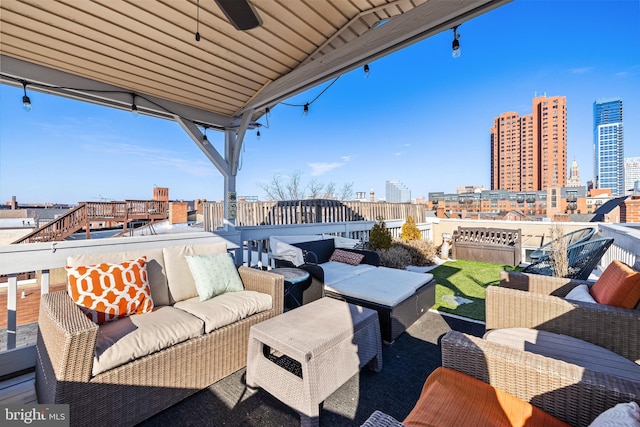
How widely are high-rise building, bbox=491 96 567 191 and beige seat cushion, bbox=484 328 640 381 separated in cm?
4156

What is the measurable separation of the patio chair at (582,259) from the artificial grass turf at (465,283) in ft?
2.71

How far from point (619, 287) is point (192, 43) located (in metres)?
3.84

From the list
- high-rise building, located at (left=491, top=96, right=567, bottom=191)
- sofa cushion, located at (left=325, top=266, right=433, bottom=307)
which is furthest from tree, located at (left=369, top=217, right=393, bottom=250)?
high-rise building, located at (left=491, top=96, right=567, bottom=191)

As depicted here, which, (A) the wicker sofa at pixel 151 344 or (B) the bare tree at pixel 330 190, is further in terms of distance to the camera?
(B) the bare tree at pixel 330 190

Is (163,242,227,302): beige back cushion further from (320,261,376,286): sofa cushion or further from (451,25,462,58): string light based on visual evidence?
(451,25,462,58): string light

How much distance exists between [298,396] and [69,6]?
10.3 feet

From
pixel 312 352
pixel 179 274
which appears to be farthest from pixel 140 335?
pixel 312 352

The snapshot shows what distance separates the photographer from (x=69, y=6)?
199cm

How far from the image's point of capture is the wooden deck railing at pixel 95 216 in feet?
→ 19.6

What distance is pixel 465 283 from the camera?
4508 millimetres

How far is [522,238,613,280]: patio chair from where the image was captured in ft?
8.96

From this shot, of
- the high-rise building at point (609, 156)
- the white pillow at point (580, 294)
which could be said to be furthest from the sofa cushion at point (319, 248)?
the high-rise building at point (609, 156)

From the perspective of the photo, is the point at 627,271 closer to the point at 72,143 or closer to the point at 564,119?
the point at 72,143

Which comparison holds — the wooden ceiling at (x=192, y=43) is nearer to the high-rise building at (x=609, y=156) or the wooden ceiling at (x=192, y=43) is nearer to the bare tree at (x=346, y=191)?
the bare tree at (x=346, y=191)
